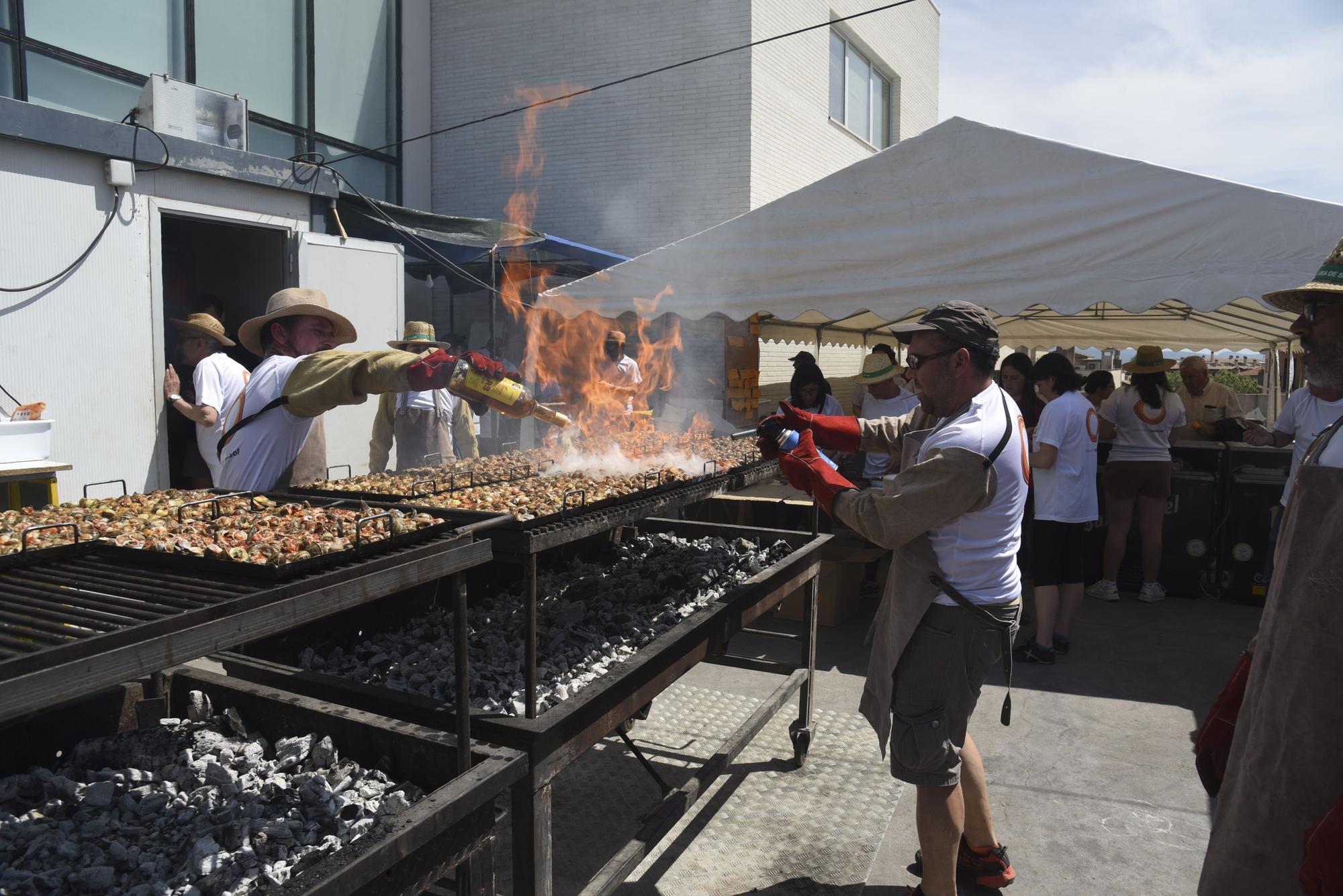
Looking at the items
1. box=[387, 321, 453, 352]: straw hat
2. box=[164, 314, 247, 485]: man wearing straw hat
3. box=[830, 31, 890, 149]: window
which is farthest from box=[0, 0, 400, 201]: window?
box=[830, 31, 890, 149]: window

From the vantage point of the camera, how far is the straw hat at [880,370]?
7.75 m

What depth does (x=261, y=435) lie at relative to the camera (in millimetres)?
3670

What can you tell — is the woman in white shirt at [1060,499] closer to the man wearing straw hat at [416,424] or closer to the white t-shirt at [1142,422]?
the white t-shirt at [1142,422]

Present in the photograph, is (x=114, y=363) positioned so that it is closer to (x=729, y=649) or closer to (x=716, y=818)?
(x=729, y=649)

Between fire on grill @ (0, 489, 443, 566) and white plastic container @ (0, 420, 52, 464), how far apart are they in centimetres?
306

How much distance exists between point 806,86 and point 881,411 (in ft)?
25.8

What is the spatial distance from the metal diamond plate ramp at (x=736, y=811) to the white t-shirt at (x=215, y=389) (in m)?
3.39

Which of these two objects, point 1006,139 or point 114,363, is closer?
point 1006,139

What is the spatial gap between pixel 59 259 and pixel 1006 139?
7.26 meters

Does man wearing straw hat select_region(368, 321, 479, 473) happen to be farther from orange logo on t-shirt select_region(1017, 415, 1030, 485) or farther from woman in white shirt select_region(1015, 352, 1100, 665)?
orange logo on t-shirt select_region(1017, 415, 1030, 485)

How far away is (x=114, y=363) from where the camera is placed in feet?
22.8

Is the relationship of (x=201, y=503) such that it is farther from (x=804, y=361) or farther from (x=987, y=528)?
(x=804, y=361)

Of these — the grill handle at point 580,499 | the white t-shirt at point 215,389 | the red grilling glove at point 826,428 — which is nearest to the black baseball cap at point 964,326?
the red grilling glove at point 826,428

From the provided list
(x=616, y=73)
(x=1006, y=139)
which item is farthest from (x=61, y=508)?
(x=616, y=73)
